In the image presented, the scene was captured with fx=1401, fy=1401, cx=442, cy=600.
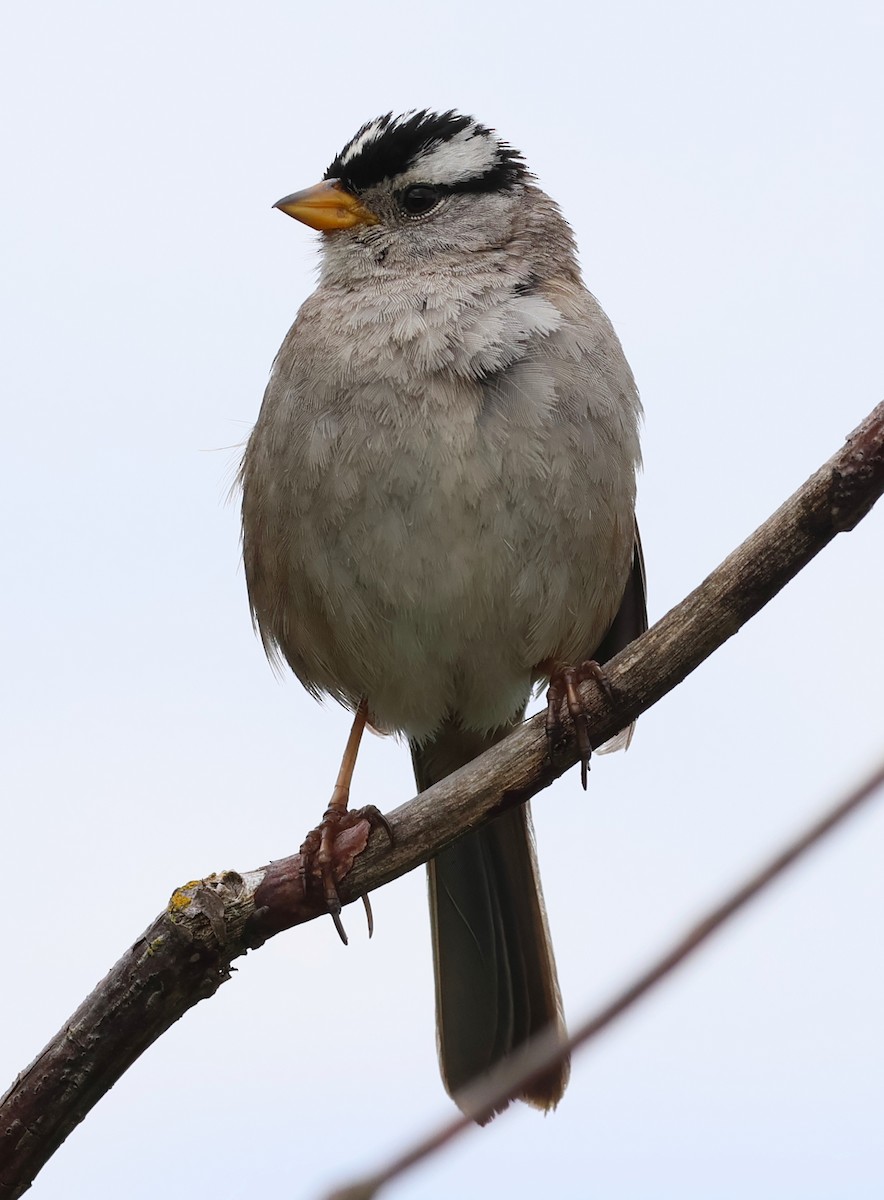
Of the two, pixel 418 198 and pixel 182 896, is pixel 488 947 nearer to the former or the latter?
pixel 182 896

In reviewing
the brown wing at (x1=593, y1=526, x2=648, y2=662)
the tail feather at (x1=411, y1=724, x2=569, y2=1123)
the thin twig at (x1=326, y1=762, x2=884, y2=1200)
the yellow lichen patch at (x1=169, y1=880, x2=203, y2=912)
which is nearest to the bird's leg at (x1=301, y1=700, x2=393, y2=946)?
the yellow lichen patch at (x1=169, y1=880, x2=203, y2=912)

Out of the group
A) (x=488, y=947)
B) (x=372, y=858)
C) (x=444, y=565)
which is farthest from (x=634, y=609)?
(x=372, y=858)

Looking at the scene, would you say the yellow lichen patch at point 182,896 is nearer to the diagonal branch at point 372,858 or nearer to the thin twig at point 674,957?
the diagonal branch at point 372,858

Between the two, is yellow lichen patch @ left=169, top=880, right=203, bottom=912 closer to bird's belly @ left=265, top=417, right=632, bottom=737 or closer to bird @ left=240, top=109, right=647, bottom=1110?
bird @ left=240, top=109, right=647, bottom=1110

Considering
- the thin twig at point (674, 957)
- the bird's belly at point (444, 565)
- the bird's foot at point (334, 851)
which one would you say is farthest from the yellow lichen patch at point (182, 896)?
the thin twig at point (674, 957)

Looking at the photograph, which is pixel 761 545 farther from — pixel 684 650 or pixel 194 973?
pixel 194 973
